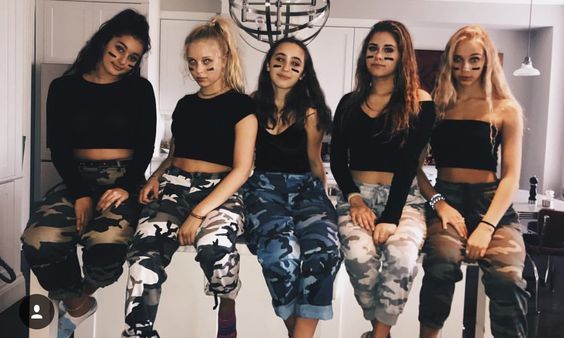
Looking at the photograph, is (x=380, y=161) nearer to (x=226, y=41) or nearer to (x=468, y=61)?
(x=468, y=61)

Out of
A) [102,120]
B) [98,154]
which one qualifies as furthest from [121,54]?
[98,154]

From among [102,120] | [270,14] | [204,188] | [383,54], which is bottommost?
[204,188]

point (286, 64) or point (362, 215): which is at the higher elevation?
point (286, 64)

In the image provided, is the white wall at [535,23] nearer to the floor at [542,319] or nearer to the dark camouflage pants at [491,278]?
the floor at [542,319]

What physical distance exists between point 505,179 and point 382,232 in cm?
48

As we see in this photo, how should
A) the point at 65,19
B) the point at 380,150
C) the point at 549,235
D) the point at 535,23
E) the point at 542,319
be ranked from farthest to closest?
the point at 535,23 < the point at 65,19 < the point at 549,235 < the point at 542,319 < the point at 380,150

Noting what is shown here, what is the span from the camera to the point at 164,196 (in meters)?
1.68

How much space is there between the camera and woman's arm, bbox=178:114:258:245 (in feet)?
5.08

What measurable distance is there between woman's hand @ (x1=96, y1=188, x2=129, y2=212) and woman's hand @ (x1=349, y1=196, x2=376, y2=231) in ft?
2.46

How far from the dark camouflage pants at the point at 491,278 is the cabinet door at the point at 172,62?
3.63 meters

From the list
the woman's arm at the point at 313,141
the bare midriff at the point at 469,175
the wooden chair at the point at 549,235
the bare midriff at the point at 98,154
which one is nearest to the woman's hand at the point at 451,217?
the bare midriff at the point at 469,175

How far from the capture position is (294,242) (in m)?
1.53

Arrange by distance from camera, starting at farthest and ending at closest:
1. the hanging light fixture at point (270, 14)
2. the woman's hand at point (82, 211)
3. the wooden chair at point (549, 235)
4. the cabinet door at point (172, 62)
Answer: the cabinet door at point (172, 62) → the wooden chair at point (549, 235) → the hanging light fixture at point (270, 14) → the woman's hand at point (82, 211)

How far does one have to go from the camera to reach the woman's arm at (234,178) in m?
1.55
